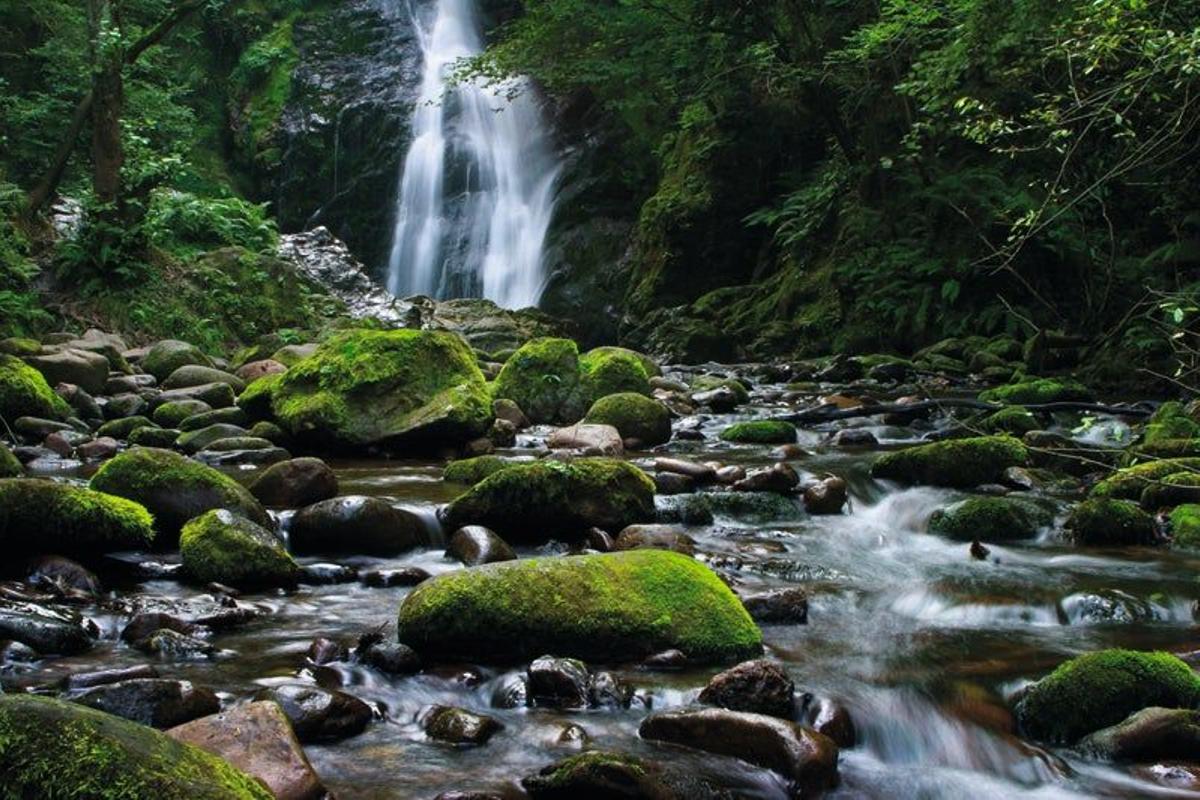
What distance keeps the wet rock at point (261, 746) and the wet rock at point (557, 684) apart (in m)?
1.15

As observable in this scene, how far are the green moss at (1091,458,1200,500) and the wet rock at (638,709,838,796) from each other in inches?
175

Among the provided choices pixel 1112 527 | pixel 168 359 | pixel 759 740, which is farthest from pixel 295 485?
pixel 168 359

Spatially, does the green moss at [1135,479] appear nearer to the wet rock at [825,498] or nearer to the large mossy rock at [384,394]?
the wet rock at [825,498]

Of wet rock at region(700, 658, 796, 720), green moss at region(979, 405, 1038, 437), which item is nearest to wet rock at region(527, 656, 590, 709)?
wet rock at region(700, 658, 796, 720)

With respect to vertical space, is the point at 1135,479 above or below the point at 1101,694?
above

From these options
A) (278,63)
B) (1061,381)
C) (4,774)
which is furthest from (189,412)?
(278,63)

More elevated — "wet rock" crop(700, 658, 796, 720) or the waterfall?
the waterfall

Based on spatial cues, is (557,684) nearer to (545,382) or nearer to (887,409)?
(545,382)

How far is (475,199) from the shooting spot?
2861 cm

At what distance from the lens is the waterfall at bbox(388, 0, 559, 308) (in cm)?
2756

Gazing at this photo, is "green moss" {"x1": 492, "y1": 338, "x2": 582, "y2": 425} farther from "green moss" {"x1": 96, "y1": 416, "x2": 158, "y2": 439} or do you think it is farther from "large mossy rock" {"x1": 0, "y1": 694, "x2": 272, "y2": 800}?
"large mossy rock" {"x1": 0, "y1": 694, "x2": 272, "y2": 800}

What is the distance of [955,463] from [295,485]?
5.29m

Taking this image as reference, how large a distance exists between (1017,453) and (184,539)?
21.8ft

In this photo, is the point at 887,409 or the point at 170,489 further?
the point at 887,409
